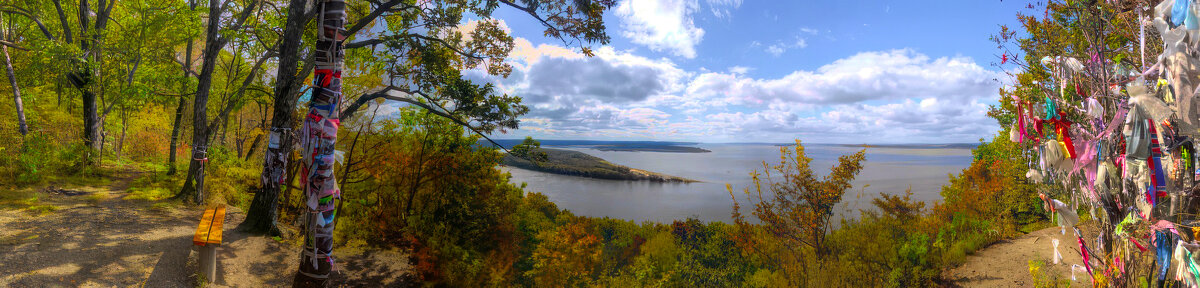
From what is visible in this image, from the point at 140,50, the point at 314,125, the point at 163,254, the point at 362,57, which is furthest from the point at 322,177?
the point at 140,50

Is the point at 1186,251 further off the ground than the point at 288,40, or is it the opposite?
the point at 288,40

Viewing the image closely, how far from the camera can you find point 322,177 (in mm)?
3742

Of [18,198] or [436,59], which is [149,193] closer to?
[18,198]

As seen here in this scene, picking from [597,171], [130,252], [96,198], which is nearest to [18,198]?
[96,198]

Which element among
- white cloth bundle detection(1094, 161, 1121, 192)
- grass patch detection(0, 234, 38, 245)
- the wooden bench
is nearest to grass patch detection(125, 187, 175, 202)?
grass patch detection(0, 234, 38, 245)

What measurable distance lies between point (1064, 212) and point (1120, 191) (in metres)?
0.42

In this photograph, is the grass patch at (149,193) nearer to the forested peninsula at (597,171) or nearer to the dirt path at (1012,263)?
the dirt path at (1012,263)

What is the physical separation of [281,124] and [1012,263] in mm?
16758

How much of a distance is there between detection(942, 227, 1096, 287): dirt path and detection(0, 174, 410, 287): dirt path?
1377 centimetres

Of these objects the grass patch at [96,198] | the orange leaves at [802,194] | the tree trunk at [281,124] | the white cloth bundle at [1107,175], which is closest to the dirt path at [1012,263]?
the orange leaves at [802,194]

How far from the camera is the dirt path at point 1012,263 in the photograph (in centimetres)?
987

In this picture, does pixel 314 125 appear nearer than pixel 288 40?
Yes

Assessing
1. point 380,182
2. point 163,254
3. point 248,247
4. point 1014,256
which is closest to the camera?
point 163,254

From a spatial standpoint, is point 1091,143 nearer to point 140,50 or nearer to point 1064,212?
point 1064,212
